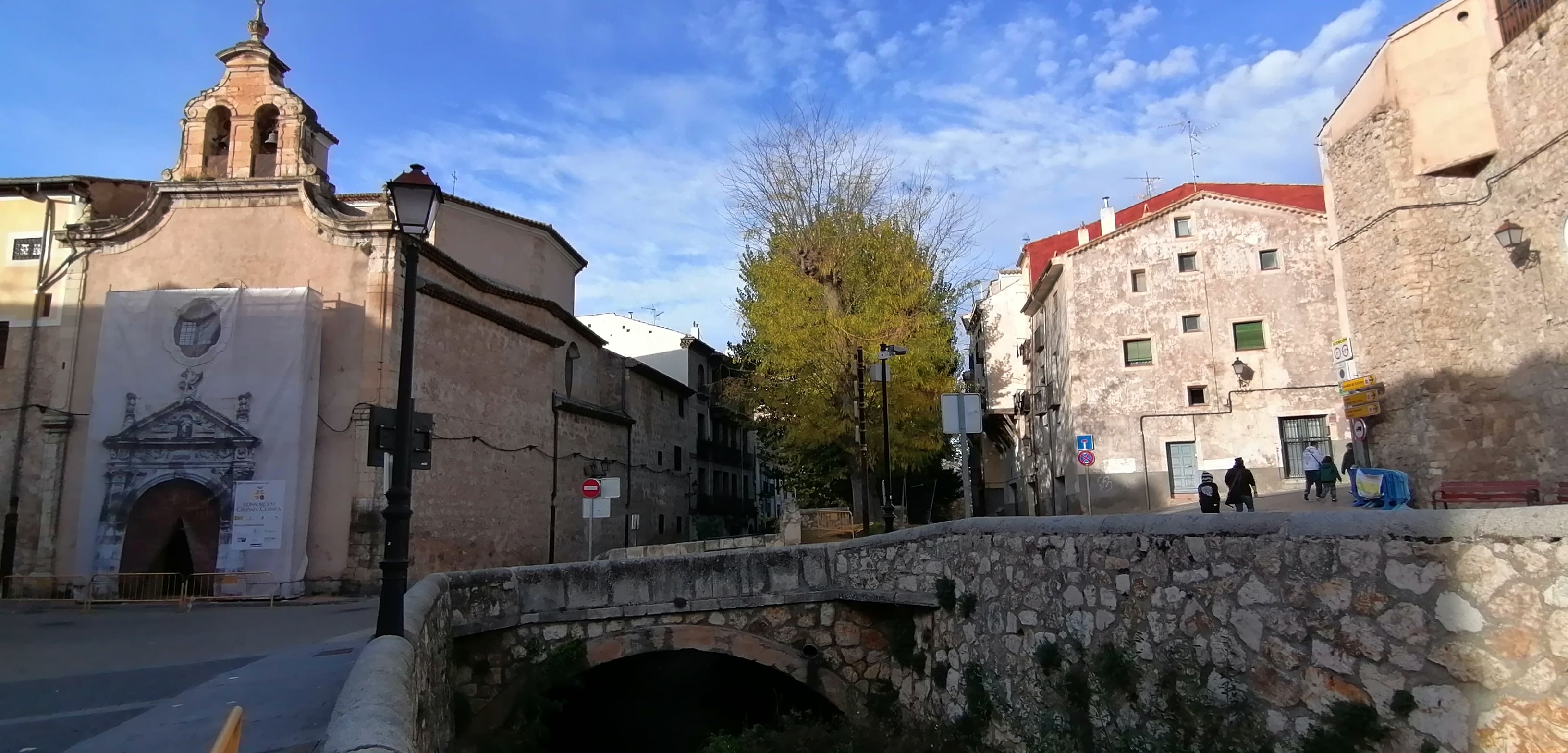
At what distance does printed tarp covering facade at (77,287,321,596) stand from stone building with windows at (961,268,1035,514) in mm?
21463

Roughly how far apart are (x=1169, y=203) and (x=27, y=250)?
3323 cm

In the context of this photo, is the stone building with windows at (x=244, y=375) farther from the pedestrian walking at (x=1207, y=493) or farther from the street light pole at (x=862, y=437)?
the pedestrian walking at (x=1207, y=493)

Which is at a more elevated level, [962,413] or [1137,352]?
[1137,352]

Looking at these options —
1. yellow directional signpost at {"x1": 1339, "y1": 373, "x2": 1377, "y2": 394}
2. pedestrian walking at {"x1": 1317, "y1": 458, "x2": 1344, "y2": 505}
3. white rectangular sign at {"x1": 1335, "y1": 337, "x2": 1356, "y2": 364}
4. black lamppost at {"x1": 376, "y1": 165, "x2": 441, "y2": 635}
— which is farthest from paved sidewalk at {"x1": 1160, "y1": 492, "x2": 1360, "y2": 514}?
black lamppost at {"x1": 376, "y1": 165, "x2": 441, "y2": 635}

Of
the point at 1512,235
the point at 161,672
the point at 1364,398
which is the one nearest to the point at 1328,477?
the point at 1364,398

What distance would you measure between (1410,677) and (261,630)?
13623 millimetres

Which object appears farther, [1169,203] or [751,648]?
[1169,203]

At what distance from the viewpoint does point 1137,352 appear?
24.7m

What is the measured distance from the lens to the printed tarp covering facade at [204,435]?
18.1 meters

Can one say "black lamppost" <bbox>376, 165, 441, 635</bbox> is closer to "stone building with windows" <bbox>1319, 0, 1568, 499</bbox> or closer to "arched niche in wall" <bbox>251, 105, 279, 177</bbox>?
"stone building with windows" <bbox>1319, 0, 1568, 499</bbox>

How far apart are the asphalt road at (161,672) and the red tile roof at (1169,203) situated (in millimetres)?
21631

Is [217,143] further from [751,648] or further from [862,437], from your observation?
[751,648]

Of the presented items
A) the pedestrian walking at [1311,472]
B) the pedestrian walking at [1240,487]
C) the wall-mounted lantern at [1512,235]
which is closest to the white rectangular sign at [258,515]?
the pedestrian walking at [1240,487]

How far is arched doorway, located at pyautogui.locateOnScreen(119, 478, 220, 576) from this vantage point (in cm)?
1820
